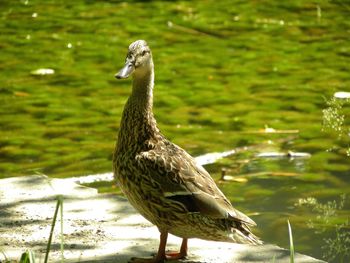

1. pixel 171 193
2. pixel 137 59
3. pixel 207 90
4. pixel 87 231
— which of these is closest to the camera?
pixel 171 193

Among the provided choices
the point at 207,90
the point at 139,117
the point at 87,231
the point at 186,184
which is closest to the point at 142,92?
the point at 139,117

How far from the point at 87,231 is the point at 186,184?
0.74m

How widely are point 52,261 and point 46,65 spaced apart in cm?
487

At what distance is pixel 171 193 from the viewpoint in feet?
13.2

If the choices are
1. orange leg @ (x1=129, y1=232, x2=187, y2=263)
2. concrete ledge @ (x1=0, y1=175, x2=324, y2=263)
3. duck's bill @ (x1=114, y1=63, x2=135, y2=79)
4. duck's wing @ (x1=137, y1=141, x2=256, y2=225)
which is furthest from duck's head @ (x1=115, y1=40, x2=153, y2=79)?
orange leg @ (x1=129, y1=232, x2=187, y2=263)

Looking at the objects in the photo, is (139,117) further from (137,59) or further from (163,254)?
(163,254)

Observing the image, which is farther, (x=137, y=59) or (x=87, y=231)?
(x=87, y=231)

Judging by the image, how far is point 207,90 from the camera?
8.08m

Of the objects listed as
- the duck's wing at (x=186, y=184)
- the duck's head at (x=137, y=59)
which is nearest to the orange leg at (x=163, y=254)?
the duck's wing at (x=186, y=184)

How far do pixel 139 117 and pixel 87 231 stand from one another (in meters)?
0.63

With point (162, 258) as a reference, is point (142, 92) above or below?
above

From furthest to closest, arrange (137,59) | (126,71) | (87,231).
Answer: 1. (87,231)
2. (137,59)
3. (126,71)

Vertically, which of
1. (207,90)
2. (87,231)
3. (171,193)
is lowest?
(87,231)

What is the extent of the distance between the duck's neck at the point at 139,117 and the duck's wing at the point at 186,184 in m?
0.13
